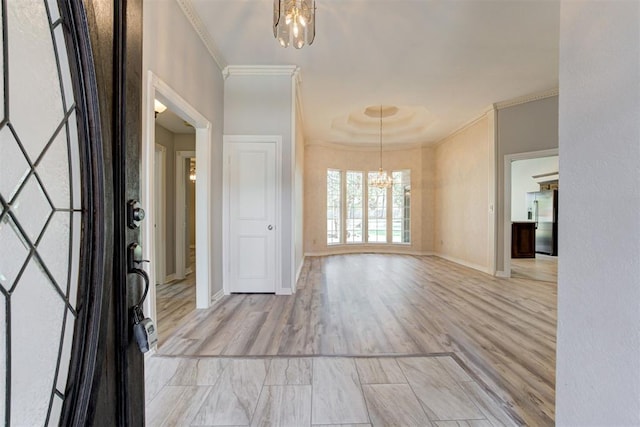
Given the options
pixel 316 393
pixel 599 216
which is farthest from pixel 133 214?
pixel 316 393

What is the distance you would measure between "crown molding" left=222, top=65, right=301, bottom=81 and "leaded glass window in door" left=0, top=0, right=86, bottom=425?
366 cm

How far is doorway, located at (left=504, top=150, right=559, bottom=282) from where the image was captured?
6969 mm

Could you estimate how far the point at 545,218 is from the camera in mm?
8102

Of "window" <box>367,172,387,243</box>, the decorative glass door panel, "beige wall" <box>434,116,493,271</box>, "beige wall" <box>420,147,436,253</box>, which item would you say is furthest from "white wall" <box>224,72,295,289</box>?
"beige wall" <box>420,147,436,253</box>

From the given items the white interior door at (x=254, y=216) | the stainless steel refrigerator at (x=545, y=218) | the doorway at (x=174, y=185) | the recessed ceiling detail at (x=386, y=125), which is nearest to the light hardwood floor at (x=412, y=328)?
the white interior door at (x=254, y=216)

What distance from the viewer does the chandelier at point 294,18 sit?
208 cm

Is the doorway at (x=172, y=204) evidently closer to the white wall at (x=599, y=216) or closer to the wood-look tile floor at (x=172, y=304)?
the wood-look tile floor at (x=172, y=304)

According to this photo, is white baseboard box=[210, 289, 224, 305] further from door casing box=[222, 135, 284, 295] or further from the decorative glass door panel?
the decorative glass door panel

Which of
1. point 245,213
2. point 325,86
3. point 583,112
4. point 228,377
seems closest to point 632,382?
point 583,112

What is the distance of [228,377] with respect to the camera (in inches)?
74.1

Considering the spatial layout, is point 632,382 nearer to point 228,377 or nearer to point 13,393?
point 13,393

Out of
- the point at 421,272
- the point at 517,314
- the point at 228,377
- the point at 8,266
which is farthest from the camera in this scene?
the point at 421,272

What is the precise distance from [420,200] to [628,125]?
7242 mm

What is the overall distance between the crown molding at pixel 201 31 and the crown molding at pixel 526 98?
467 centimetres
